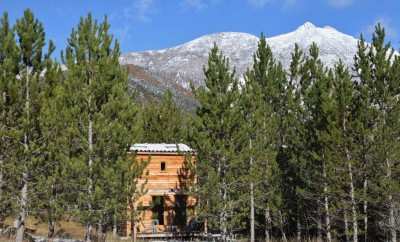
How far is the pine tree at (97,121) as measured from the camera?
1805 cm

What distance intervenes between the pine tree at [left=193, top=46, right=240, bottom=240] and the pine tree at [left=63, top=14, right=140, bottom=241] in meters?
4.95

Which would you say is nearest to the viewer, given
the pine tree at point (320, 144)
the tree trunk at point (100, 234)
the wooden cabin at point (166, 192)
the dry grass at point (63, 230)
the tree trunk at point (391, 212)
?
the tree trunk at point (100, 234)

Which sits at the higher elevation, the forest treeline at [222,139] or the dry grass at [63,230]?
the forest treeline at [222,139]

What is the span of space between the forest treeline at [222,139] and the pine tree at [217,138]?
59 millimetres

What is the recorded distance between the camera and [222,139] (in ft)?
75.5

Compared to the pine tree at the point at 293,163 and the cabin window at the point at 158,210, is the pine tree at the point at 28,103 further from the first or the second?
the pine tree at the point at 293,163

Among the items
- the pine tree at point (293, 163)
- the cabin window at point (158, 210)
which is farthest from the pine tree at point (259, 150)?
the cabin window at point (158, 210)

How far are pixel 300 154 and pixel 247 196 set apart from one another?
508 centimetres

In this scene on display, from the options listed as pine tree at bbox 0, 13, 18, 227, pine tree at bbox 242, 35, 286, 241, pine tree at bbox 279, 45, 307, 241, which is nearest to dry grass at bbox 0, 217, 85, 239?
pine tree at bbox 0, 13, 18, 227

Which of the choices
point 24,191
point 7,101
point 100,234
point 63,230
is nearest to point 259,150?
point 100,234

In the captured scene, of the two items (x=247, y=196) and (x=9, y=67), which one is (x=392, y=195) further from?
(x=9, y=67)

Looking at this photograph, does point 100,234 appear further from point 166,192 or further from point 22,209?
point 166,192

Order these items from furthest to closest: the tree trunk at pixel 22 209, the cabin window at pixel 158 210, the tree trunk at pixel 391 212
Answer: the cabin window at pixel 158 210 → the tree trunk at pixel 391 212 → the tree trunk at pixel 22 209

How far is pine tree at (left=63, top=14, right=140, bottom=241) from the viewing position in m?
18.0
